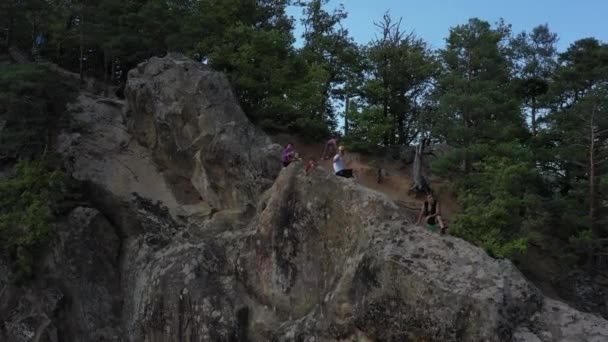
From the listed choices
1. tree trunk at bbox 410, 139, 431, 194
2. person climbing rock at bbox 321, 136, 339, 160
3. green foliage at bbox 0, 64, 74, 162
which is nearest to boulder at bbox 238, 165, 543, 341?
person climbing rock at bbox 321, 136, 339, 160

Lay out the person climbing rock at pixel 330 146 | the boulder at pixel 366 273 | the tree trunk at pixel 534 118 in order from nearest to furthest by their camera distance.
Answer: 1. the boulder at pixel 366 273
2. the person climbing rock at pixel 330 146
3. the tree trunk at pixel 534 118

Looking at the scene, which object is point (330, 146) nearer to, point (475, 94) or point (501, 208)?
point (475, 94)

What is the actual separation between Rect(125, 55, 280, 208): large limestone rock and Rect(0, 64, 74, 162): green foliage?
3530 mm

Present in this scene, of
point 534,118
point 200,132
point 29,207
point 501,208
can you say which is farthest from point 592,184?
point 29,207

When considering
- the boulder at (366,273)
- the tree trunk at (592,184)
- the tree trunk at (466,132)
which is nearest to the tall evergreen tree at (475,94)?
the tree trunk at (466,132)

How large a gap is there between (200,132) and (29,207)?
6762 millimetres

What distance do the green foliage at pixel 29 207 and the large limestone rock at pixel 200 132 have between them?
4.60 m

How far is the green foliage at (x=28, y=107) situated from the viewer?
21797 mm

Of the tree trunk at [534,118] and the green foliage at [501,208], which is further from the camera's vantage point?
the tree trunk at [534,118]

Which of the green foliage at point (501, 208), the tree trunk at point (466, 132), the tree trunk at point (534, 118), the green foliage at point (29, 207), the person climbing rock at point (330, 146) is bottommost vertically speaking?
the green foliage at point (29, 207)

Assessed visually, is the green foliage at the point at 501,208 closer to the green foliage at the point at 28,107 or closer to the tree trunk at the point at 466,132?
the tree trunk at the point at 466,132

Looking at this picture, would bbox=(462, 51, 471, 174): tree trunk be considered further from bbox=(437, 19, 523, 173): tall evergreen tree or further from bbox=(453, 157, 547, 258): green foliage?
bbox=(453, 157, 547, 258): green foliage

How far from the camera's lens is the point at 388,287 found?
44.8 feet

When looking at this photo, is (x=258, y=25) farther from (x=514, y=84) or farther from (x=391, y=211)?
(x=391, y=211)
